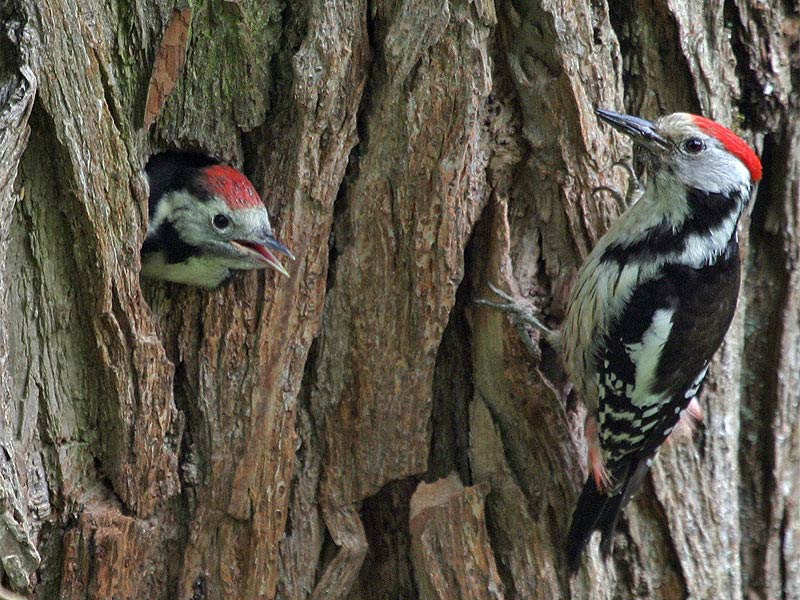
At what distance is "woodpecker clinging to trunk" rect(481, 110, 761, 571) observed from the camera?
9.97 feet

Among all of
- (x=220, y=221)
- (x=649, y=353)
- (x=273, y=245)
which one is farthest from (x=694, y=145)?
(x=220, y=221)

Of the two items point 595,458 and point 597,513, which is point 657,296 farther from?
point 597,513

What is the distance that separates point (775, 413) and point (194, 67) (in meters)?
2.31

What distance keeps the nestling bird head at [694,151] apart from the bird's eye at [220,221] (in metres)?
1.20

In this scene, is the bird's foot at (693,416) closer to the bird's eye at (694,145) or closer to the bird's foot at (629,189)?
the bird's foot at (629,189)

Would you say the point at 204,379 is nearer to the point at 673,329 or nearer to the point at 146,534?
the point at 146,534

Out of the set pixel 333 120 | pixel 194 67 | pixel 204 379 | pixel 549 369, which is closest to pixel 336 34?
pixel 333 120

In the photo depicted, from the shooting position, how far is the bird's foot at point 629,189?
3.07 m

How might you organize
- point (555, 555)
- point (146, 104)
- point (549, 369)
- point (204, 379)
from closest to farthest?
point (146, 104) → point (204, 379) → point (555, 555) → point (549, 369)

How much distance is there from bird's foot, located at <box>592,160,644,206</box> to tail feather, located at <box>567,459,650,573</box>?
86cm

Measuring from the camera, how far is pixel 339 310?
2951 mm

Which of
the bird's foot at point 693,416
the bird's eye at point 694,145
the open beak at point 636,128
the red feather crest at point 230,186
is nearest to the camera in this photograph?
the red feather crest at point 230,186

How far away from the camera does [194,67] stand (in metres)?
2.77

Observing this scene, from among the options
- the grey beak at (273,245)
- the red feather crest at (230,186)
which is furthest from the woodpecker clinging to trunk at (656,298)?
the red feather crest at (230,186)
